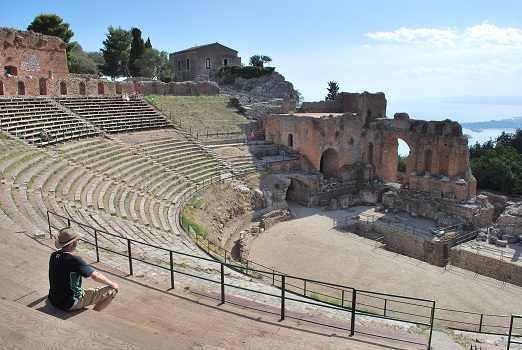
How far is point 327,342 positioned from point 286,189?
19.4 m

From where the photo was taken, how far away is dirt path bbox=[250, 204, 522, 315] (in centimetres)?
1502

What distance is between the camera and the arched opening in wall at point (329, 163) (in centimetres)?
2881

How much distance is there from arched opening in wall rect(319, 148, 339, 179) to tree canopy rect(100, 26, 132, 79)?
26328 mm

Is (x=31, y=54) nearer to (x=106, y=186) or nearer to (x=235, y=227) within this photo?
(x=106, y=186)

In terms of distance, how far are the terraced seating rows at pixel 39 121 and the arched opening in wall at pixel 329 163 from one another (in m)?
14.9

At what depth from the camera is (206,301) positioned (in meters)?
6.84

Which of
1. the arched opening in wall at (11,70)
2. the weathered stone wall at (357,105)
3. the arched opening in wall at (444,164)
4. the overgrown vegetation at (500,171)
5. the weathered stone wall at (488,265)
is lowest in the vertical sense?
the weathered stone wall at (488,265)

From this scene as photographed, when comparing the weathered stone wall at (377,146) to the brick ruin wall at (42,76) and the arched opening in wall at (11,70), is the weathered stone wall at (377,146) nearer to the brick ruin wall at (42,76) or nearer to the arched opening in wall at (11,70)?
the brick ruin wall at (42,76)

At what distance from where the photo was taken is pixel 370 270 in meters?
17.1

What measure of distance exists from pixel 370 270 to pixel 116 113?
18.3 m

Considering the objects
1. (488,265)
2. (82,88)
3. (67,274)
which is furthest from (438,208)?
(82,88)

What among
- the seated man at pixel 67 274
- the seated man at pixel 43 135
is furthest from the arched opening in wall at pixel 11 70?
the seated man at pixel 67 274

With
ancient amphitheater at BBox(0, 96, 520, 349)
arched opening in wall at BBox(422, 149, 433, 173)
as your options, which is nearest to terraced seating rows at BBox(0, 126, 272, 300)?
ancient amphitheater at BBox(0, 96, 520, 349)

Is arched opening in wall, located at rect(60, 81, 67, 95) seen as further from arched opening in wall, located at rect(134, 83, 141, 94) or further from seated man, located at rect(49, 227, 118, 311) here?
seated man, located at rect(49, 227, 118, 311)
